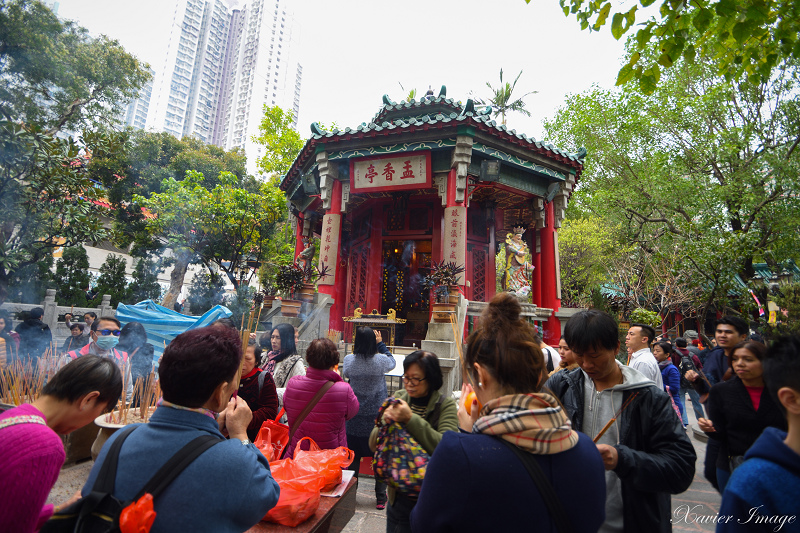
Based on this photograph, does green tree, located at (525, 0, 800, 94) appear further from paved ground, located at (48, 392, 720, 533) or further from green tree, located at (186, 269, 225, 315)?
green tree, located at (186, 269, 225, 315)

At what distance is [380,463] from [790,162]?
16.9m

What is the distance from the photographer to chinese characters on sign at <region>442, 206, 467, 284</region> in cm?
891

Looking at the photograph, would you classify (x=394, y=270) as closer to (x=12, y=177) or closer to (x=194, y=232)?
(x=12, y=177)

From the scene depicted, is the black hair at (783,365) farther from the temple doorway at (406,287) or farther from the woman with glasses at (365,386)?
the temple doorway at (406,287)

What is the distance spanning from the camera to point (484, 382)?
143 cm

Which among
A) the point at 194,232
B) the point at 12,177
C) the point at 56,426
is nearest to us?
the point at 56,426

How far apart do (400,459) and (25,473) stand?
1.51m

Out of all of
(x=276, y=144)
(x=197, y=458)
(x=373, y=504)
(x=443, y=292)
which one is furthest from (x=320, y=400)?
(x=276, y=144)

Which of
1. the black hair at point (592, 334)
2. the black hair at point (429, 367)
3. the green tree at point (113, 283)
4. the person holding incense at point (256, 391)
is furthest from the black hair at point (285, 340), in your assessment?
the green tree at point (113, 283)

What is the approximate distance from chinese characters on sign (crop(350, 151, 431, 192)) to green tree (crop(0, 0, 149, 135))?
6.13 metres

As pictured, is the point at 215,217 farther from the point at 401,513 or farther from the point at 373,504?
the point at 401,513

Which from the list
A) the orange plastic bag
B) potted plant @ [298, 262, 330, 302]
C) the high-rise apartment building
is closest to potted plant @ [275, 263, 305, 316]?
potted plant @ [298, 262, 330, 302]

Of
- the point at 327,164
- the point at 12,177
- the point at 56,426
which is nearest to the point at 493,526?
the point at 56,426

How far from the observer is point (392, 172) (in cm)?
985
